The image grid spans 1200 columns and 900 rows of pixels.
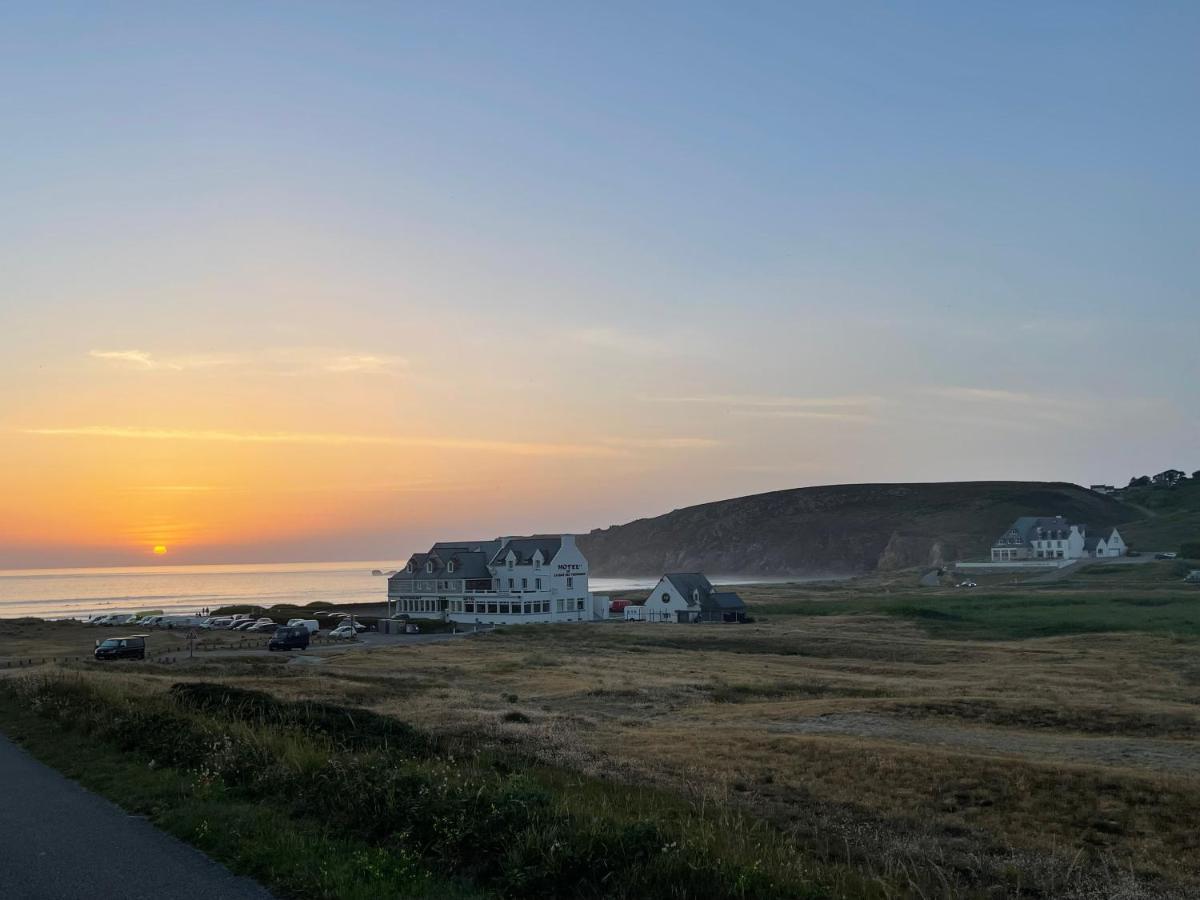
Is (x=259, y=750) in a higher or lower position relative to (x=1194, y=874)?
higher

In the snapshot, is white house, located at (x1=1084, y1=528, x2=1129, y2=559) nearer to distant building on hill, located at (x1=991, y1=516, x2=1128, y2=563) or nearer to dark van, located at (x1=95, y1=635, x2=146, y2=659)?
distant building on hill, located at (x1=991, y1=516, x2=1128, y2=563)

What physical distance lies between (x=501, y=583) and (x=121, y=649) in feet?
153

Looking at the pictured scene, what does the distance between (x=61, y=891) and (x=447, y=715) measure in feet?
72.0

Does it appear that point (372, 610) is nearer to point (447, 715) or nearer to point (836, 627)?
point (836, 627)

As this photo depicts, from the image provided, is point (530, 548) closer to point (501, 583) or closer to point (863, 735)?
point (501, 583)

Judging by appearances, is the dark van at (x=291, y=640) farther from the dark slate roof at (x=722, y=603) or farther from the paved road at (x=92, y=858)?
the paved road at (x=92, y=858)

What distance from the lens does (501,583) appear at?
342 ft

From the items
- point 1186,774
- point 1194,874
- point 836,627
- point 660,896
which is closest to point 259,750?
point 660,896

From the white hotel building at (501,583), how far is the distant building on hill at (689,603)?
8.39m

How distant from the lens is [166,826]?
12.7m

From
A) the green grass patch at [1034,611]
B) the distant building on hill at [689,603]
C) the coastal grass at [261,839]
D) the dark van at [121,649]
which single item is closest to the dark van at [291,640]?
the dark van at [121,649]

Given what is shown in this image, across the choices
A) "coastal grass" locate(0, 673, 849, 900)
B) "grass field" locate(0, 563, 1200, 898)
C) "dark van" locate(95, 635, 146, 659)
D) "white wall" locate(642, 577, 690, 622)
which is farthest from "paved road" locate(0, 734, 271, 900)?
"white wall" locate(642, 577, 690, 622)

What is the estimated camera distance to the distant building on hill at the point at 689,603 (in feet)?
353

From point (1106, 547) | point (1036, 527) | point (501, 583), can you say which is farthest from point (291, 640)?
point (1036, 527)
